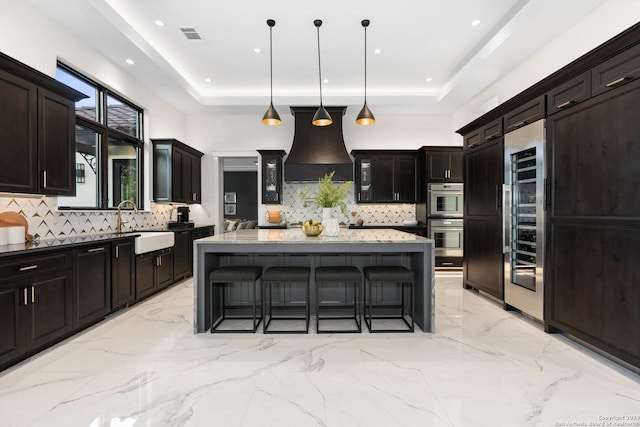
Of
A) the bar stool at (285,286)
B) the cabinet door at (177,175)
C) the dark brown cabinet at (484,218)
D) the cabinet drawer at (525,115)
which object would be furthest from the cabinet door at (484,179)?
the cabinet door at (177,175)

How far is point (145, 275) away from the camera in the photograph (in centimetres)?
440

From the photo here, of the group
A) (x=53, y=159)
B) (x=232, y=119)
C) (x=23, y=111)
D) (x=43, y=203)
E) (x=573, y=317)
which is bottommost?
(x=573, y=317)

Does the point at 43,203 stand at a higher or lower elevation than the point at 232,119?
lower

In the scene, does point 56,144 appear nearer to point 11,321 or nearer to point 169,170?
point 11,321

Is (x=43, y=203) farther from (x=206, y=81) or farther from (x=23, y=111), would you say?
(x=206, y=81)

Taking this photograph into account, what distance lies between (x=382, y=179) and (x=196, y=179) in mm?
3750

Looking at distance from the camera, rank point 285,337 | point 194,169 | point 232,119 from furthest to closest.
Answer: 1. point 232,119
2. point 194,169
3. point 285,337

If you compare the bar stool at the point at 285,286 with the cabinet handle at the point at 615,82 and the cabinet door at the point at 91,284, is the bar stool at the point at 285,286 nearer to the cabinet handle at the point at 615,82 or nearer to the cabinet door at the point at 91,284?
the cabinet door at the point at 91,284

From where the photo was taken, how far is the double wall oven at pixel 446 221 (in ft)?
20.7

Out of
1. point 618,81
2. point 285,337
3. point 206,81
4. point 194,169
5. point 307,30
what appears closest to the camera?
point 618,81

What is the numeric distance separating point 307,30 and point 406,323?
3.73 m

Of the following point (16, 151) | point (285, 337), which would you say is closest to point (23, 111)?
point (16, 151)

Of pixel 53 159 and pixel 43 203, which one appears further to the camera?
pixel 43 203

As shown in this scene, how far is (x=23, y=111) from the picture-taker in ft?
9.29
